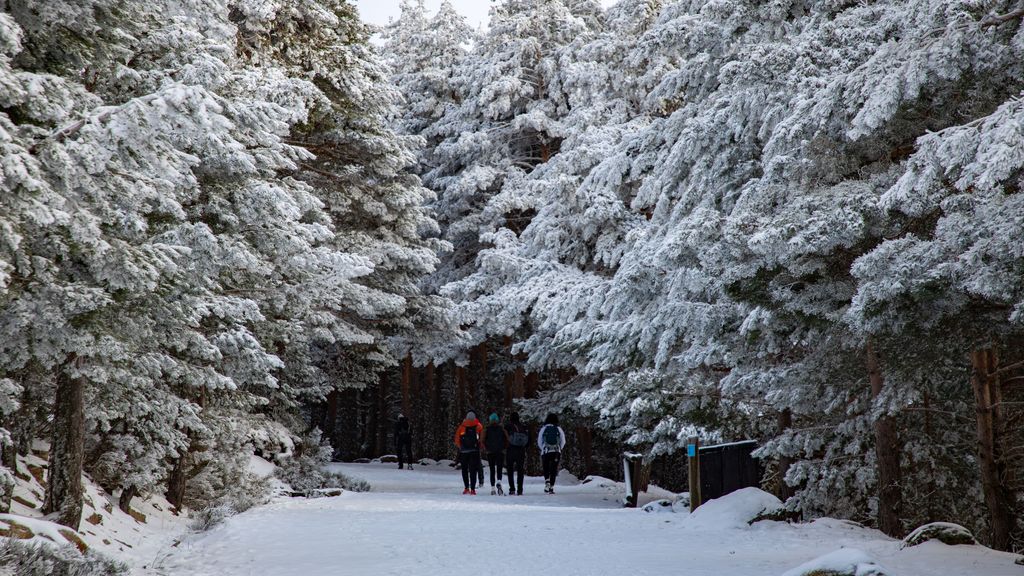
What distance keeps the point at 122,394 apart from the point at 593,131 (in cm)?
1443

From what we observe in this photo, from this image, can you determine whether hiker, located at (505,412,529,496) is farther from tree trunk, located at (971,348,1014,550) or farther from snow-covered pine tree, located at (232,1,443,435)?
tree trunk, located at (971,348,1014,550)

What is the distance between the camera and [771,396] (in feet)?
33.3

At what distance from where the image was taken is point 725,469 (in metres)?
13.2

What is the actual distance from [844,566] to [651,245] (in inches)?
288

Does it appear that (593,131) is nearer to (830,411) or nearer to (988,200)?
(830,411)

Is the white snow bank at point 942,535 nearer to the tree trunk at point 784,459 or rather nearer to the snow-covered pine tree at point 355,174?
the tree trunk at point 784,459

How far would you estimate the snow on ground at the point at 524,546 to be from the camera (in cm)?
759

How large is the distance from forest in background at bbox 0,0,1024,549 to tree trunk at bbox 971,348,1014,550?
0.10ft

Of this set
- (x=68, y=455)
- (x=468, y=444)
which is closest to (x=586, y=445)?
(x=468, y=444)

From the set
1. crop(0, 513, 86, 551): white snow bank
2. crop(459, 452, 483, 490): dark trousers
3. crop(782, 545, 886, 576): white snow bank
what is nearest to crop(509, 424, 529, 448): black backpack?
crop(459, 452, 483, 490): dark trousers

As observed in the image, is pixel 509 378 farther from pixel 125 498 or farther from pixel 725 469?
pixel 125 498

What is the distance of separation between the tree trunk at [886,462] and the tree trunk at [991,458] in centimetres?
98

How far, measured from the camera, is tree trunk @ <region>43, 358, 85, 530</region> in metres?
8.68

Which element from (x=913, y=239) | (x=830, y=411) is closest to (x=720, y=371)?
(x=830, y=411)
